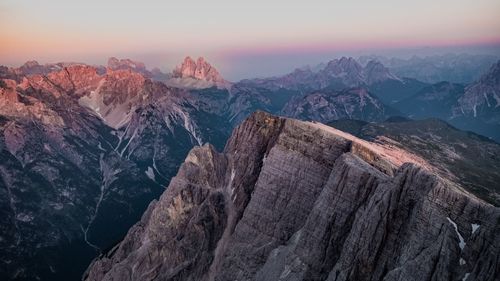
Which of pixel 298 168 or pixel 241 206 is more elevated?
pixel 298 168

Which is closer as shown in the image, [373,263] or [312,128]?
[373,263]

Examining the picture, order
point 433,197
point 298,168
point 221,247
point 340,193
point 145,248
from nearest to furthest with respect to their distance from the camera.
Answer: point 433,197 < point 340,193 < point 298,168 < point 221,247 < point 145,248

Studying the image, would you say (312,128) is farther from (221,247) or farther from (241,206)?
(221,247)

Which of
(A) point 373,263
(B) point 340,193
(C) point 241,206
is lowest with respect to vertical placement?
(C) point 241,206

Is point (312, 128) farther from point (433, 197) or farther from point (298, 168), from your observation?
point (433, 197)

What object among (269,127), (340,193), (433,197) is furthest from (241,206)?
(433,197)

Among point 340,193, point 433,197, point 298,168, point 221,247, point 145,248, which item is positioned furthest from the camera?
point 145,248

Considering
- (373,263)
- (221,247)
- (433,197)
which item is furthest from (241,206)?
(433,197)
